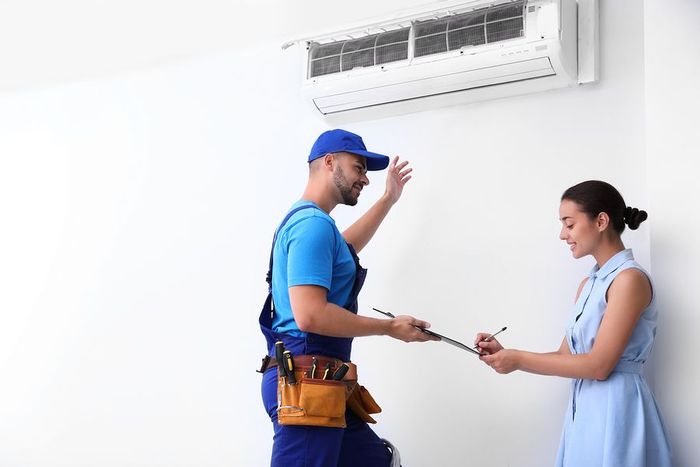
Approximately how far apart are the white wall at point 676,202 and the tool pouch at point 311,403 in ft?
3.58

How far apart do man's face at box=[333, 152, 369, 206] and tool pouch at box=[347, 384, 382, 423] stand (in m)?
0.64

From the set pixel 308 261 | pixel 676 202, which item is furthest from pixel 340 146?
pixel 676 202

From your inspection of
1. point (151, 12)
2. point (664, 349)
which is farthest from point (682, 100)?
point (151, 12)

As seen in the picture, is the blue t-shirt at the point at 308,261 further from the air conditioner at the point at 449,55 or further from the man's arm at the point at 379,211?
the air conditioner at the point at 449,55

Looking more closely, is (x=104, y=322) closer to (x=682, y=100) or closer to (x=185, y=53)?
(x=185, y=53)

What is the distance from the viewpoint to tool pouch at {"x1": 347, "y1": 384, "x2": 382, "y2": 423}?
8.85 feet

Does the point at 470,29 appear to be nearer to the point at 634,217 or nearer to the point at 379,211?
the point at 379,211

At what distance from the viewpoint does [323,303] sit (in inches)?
96.9

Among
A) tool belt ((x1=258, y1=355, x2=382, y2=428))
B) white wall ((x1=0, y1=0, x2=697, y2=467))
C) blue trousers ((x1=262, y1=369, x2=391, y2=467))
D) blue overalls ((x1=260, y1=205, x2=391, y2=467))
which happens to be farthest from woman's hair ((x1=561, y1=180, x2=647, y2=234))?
blue trousers ((x1=262, y1=369, x2=391, y2=467))

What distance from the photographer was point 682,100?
9.18 feet

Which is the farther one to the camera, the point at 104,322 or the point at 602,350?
the point at 104,322

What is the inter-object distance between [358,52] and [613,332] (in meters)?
1.58

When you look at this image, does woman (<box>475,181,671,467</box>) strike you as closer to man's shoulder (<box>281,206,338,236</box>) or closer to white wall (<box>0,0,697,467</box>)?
white wall (<box>0,0,697,467</box>)

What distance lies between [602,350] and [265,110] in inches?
80.4
